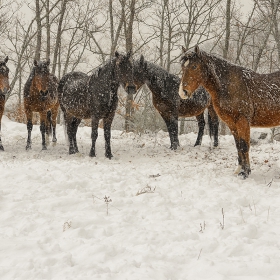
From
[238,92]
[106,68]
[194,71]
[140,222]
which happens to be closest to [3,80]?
[106,68]

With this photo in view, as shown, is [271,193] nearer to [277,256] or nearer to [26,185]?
[277,256]

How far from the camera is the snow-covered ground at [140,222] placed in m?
2.29

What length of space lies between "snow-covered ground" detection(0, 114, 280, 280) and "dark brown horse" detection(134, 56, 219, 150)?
2.22 metres

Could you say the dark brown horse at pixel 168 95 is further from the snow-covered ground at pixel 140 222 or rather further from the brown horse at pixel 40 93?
the brown horse at pixel 40 93

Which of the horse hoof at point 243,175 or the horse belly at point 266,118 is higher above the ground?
the horse belly at point 266,118

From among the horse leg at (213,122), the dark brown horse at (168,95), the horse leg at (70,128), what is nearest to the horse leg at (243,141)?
the dark brown horse at (168,95)

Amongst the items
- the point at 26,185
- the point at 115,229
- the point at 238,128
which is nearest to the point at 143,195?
the point at 115,229

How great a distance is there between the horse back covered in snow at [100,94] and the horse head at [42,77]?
0.67 m

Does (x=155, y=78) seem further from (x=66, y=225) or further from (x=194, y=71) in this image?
(x=66, y=225)

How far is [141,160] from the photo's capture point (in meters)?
7.01

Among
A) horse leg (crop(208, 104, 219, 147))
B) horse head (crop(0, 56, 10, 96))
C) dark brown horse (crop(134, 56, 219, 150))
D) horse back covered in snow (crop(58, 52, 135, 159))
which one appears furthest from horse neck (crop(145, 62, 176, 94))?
horse head (crop(0, 56, 10, 96))

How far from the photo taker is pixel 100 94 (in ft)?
23.0

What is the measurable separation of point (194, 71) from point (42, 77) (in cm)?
424

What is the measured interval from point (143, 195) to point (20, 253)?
1.97 m
